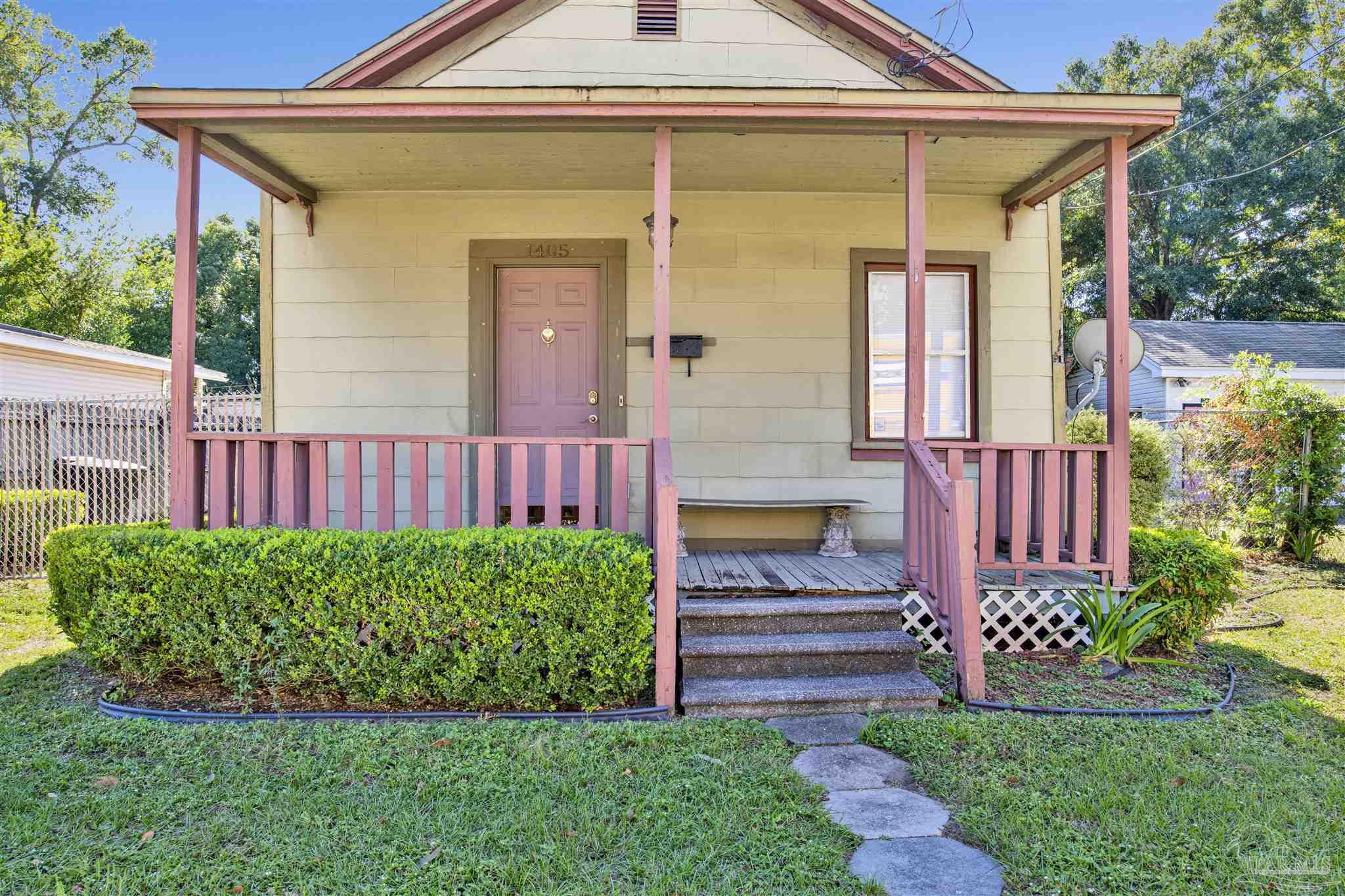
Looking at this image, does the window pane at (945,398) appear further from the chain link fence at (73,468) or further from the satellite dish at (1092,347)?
the chain link fence at (73,468)

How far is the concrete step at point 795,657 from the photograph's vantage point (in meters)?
3.63

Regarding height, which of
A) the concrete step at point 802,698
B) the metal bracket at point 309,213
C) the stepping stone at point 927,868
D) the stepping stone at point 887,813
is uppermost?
the metal bracket at point 309,213

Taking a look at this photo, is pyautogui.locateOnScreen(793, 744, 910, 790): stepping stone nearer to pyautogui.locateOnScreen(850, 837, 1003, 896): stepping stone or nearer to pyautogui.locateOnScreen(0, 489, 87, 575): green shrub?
pyautogui.locateOnScreen(850, 837, 1003, 896): stepping stone

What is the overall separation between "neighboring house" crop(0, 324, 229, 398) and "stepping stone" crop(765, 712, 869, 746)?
1335 cm

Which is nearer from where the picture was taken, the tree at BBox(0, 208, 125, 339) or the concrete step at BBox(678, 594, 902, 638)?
the concrete step at BBox(678, 594, 902, 638)

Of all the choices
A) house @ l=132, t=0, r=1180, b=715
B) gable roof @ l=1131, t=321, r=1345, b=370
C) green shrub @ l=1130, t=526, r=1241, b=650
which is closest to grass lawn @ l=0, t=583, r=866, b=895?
house @ l=132, t=0, r=1180, b=715

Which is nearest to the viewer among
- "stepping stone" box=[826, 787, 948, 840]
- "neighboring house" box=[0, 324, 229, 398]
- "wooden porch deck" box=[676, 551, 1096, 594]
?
"stepping stone" box=[826, 787, 948, 840]

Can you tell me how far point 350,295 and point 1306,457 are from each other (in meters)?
8.38

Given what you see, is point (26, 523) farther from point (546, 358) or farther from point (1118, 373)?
point (1118, 373)

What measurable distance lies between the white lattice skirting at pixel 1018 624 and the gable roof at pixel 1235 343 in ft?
38.2

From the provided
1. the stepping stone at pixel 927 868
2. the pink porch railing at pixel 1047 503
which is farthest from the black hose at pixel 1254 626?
the stepping stone at pixel 927 868

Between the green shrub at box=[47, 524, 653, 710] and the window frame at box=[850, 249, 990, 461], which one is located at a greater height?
the window frame at box=[850, 249, 990, 461]

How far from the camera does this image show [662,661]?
3.47 m

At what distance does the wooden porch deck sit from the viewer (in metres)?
4.10
